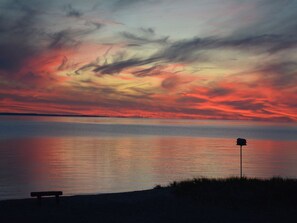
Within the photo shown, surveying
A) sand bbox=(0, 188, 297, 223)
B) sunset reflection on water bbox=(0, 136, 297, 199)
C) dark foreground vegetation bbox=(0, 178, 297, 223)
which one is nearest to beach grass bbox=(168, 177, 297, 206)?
dark foreground vegetation bbox=(0, 178, 297, 223)

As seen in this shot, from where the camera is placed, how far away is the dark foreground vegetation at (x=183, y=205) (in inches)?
467

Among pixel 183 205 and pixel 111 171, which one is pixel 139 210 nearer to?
pixel 183 205

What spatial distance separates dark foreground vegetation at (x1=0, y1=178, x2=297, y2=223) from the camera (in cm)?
1185

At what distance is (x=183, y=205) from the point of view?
44.5 ft

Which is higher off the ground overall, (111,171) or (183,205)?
(183,205)

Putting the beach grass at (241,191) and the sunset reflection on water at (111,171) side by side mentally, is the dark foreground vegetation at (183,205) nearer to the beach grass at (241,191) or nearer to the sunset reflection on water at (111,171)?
the beach grass at (241,191)

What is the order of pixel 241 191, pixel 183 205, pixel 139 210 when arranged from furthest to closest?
pixel 241 191
pixel 183 205
pixel 139 210

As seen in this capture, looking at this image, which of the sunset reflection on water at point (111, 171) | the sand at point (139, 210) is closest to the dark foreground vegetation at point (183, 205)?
the sand at point (139, 210)

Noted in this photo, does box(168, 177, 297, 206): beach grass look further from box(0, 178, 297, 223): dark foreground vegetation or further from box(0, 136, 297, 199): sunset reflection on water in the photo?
box(0, 136, 297, 199): sunset reflection on water

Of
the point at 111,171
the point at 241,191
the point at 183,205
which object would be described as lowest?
the point at 111,171

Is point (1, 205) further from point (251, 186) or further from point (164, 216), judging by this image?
point (251, 186)

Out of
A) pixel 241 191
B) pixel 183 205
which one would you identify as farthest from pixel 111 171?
pixel 183 205

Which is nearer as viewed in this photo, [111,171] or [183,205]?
[183,205]

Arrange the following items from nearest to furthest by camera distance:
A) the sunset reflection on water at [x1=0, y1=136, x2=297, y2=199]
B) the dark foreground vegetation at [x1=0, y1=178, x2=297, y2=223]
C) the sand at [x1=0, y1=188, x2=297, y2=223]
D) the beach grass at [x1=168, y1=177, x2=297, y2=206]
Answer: the sand at [x1=0, y1=188, x2=297, y2=223] → the dark foreground vegetation at [x1=0, y1=178, x2=297, y2=223] → the beach grass at [x1=168, y1=177, x2=297, y2=206] → the sunset reflection on water at [x1=0, y1=136, x2=297, y2=199]
